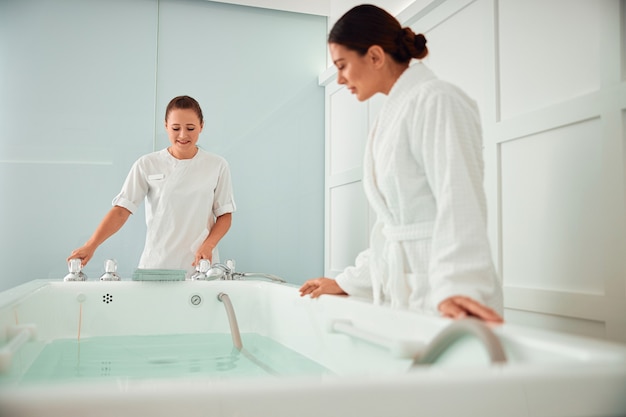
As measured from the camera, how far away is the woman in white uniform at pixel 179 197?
7.84 ft

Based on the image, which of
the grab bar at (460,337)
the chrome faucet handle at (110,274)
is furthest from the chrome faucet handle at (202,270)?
the grab bar at (460,337)

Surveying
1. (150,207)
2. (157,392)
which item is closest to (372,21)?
(157,392)

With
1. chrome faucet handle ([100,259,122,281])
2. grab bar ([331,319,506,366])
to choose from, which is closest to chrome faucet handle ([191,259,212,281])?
chrome faucet handle ([100,259,122,281])

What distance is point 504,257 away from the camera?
171 centimetres

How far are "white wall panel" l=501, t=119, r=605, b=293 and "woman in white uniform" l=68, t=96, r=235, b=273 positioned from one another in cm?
116

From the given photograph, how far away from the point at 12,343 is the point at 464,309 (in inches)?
24.6

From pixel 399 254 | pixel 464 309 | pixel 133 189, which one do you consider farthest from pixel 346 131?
pixel 464 309

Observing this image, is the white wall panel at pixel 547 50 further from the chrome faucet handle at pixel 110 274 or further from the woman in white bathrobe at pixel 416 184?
the chrome faucet handle at pixel 110 274

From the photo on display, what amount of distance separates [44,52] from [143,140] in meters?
0.60

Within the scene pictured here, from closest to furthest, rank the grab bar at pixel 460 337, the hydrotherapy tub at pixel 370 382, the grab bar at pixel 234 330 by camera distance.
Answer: the hydrotherapy tub at pixel 370 382 < the grab bar at pixel 460 337 < the grab bar at pixel 234 330

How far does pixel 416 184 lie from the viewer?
110 cm

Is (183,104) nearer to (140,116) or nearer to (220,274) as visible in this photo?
(140,116)

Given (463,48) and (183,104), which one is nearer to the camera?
(463,48)

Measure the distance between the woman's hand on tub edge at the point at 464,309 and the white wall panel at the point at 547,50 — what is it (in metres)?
0.81
